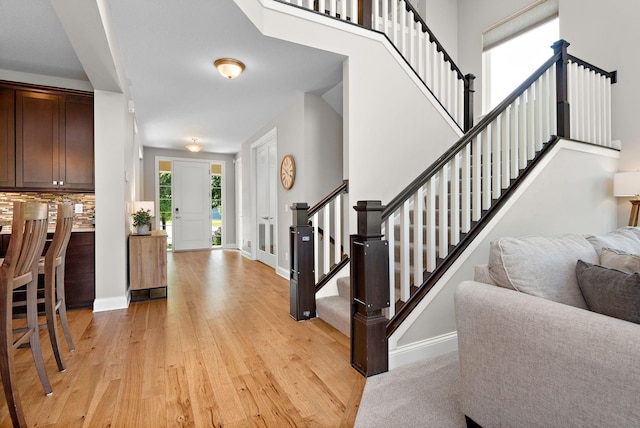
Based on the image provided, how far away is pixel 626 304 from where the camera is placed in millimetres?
1057

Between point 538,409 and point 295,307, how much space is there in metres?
2.10

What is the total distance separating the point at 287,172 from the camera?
4.86 metres

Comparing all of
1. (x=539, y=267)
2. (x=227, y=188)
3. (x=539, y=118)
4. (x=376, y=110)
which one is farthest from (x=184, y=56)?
(x=227, y=188)

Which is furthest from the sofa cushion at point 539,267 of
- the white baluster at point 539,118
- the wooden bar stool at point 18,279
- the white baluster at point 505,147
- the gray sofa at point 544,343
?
the wooden bar stool at point 18,279

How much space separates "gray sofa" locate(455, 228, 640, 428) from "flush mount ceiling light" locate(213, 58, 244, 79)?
9.97 feet

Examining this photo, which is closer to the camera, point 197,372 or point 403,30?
point 197,372

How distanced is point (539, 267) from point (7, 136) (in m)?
4.78

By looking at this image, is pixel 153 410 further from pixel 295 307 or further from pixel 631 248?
pixel 631 248

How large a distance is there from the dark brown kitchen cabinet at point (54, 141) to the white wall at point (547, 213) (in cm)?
378

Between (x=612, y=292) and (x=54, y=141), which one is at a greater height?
(x=54, y=141)

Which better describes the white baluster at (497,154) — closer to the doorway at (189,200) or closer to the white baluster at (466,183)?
the white baluster at (466,183)

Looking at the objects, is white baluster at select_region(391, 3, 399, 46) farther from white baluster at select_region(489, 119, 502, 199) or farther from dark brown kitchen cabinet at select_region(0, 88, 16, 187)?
dark brown kitchen cabinet at select_region(0, 88, 16, 187)

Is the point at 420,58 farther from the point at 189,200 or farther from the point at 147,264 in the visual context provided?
the point at 189,200

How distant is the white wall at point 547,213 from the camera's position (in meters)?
2.21
